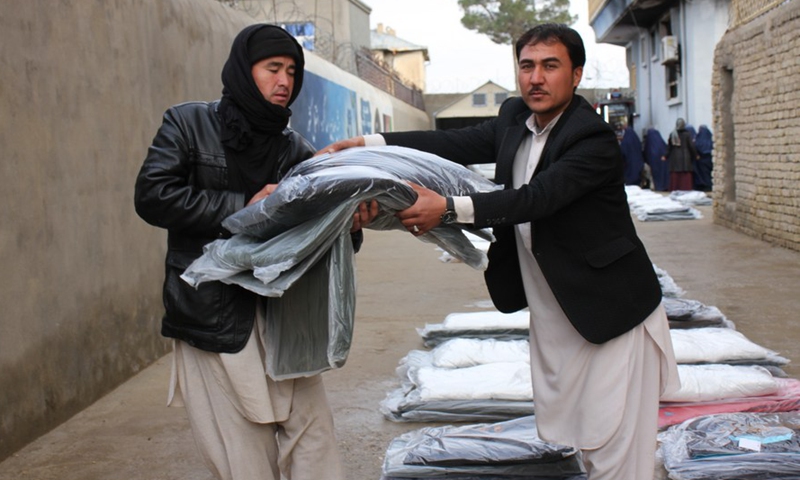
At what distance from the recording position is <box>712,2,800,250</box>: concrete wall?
984 cm

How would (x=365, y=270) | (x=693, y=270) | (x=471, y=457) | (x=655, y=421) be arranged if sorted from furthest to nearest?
1. (x=365, y=270)
2. (x=693, y=270)
3. (x=471, y=457)
4. (x=655, y=421)

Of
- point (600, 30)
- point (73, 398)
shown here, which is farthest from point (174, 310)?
point (600, 30)

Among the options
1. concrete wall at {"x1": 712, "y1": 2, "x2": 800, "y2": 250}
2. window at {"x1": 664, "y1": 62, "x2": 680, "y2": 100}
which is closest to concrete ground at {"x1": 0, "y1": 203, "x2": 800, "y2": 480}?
concrete wall at {"x1": 712, "y1": 2, "x2": 800, "y2": 250}

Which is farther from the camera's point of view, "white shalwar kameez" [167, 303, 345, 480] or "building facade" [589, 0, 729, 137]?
"building facade" [589, 0, 729, 137]

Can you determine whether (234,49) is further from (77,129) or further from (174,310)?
(77,129)

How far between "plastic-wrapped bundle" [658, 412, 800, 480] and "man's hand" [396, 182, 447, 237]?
62.3 inches

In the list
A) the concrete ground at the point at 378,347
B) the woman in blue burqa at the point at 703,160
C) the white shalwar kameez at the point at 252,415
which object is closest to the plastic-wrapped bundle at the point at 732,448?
the concrete ground at the point at 378,347

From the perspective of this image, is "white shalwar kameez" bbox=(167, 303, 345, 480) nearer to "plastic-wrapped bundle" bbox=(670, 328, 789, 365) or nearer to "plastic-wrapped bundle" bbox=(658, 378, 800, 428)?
"plastic-wrapped bundle" bbox=(658, 378, 800, 428)

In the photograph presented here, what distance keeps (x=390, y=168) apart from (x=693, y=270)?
7.06 metres

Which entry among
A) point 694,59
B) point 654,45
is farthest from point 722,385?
point 654,45

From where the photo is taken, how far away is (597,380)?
8.70 ft

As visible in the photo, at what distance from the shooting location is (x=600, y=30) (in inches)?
1150

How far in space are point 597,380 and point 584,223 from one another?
1.56 ft

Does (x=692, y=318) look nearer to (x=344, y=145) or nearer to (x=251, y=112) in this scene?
(x=344, y=145)
